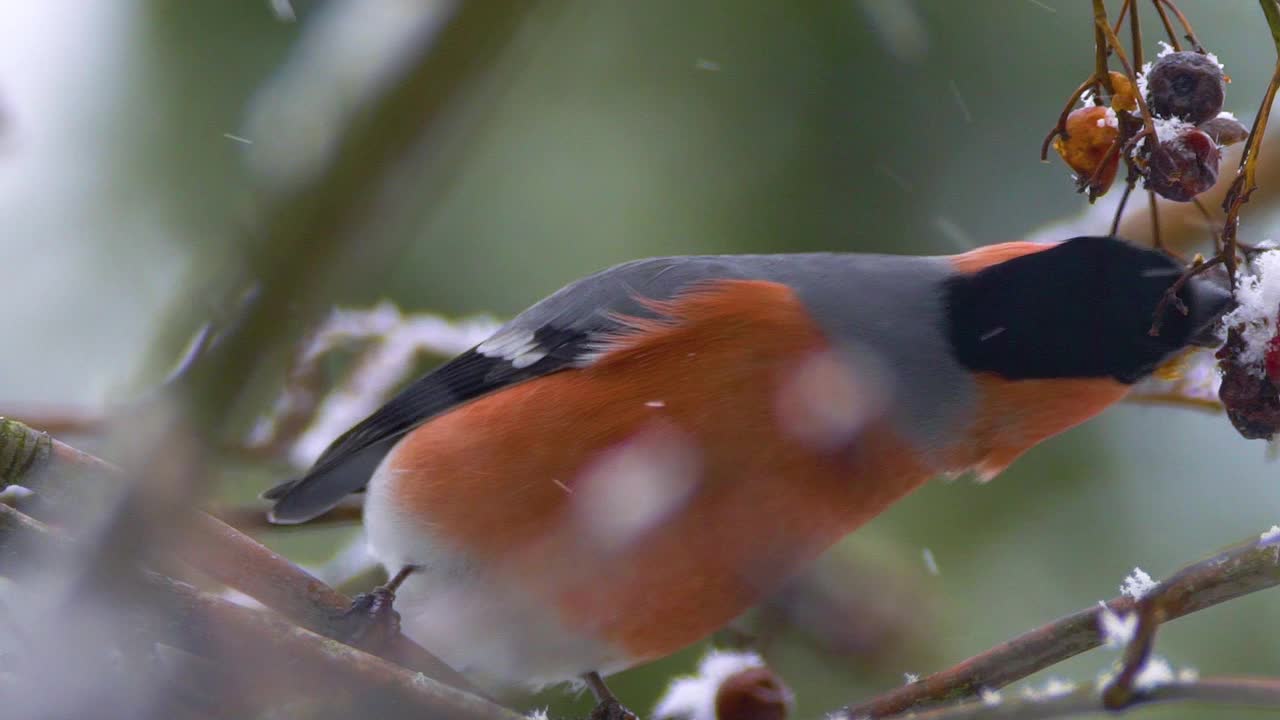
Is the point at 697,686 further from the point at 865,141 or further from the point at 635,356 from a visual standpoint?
the point at 865,141

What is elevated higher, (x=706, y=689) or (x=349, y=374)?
(x=349, y=374)

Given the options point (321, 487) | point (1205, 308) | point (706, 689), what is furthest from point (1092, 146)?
point (321, 487)

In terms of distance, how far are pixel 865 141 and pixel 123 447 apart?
4452mm

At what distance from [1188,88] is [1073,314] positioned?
0.64 metres

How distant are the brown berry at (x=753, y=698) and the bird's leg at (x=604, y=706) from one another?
21.9 inches

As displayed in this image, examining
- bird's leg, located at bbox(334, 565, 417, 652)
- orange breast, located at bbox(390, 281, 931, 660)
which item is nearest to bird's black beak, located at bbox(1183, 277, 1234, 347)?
orange breast, located at bbox(390, 281, 931, 660)

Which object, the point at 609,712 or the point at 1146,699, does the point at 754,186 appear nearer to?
the point at 609,712

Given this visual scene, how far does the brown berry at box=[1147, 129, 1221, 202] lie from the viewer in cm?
183

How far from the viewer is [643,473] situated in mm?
2461

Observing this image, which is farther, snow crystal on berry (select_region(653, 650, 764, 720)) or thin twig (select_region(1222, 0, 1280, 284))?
snow crystal on berry (select_region(653, 650, 764, 720))

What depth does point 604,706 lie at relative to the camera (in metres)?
2.95

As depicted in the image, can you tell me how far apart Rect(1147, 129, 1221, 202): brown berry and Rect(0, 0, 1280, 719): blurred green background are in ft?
7.72

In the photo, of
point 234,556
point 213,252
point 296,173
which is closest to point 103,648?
point 213,252

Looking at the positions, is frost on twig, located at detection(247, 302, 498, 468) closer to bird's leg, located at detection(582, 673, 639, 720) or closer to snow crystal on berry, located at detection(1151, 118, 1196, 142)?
bird's leg, located at detection(582, 673, 639, 720)
